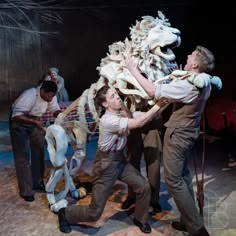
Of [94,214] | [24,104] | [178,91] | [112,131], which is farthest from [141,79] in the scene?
[24,104]

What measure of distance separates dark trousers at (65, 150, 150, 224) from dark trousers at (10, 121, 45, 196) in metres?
0.87

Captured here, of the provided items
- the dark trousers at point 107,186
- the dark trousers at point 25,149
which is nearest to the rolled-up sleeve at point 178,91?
the dark trousers at point 107,186

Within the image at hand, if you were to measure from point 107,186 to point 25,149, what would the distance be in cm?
123

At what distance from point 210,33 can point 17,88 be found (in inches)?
176

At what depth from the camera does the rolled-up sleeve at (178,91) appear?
2725mm

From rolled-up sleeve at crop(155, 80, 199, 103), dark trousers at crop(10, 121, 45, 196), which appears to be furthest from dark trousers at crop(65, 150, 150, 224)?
dark trousers at crop(10, 121, 45, 196)

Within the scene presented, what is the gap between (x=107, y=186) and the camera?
2.96 m

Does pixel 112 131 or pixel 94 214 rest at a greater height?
pixel 112 131

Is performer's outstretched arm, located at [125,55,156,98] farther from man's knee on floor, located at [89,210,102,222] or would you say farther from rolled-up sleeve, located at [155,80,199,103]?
man's knee on floor, located at [89,210,102,222]

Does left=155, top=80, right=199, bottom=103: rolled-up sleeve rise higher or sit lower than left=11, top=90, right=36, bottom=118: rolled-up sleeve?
A: higher

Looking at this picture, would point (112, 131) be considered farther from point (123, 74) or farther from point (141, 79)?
point (123, 74)

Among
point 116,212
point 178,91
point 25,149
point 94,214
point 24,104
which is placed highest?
point 178,91

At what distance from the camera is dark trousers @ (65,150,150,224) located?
295cm

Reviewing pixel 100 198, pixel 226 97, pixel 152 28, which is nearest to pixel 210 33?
pixel 226 97
